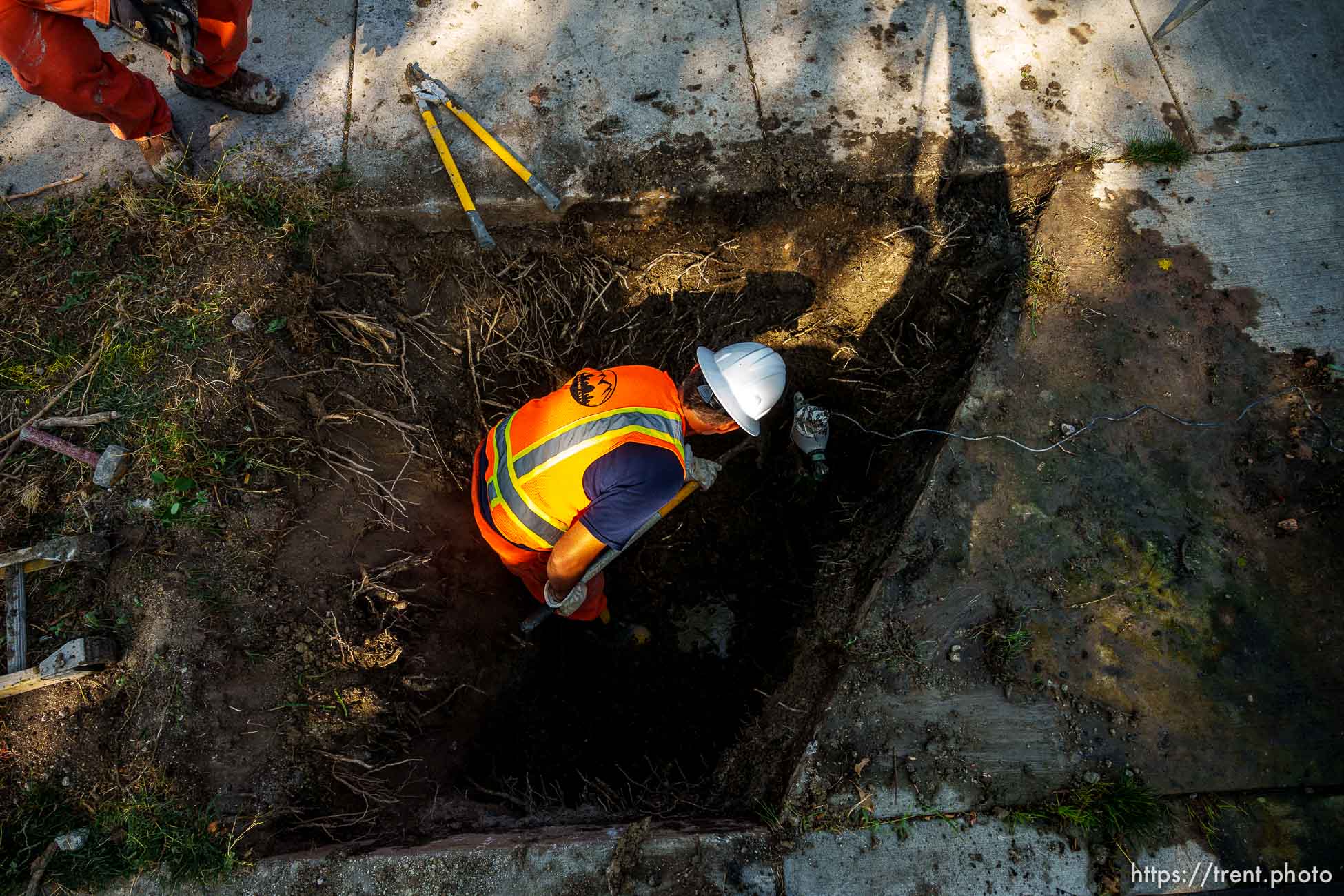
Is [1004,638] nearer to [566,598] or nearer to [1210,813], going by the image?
[1210,813]

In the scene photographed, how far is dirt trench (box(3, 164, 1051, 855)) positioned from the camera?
8.83ft

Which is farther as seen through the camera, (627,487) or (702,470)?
(702,470)

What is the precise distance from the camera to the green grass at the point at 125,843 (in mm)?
2518

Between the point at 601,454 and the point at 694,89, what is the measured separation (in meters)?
2.29

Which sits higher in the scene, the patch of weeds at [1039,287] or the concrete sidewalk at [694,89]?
the concrete sidewalk at [694,89]

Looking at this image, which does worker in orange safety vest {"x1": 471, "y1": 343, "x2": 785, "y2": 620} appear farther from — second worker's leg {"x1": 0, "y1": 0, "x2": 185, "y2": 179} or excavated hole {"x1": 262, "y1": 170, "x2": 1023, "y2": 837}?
second worker's leg {"x1": 0, "y1": 0, "x2": 185, "y2": 179}

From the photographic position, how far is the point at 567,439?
2531 millimetres

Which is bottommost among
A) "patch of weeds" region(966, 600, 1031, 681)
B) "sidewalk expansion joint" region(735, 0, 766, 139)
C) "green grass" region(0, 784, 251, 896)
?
"patch of weeds" region(966, 600, 1031, 681)

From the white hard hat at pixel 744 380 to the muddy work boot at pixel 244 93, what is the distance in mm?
2756

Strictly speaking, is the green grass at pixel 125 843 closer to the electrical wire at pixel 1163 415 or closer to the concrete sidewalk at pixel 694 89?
the concrete sidewalk at pixel 694 89

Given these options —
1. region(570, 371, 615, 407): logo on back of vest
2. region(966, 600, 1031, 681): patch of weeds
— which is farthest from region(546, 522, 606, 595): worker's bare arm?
region(966, 600, 1031, 681): patch of weeds

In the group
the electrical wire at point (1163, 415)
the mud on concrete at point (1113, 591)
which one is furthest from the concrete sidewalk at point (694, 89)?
the electrical wire at point (1163, 415)

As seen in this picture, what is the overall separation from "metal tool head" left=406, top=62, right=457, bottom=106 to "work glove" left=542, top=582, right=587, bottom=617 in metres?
2.59

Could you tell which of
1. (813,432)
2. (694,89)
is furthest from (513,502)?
(694,89)
